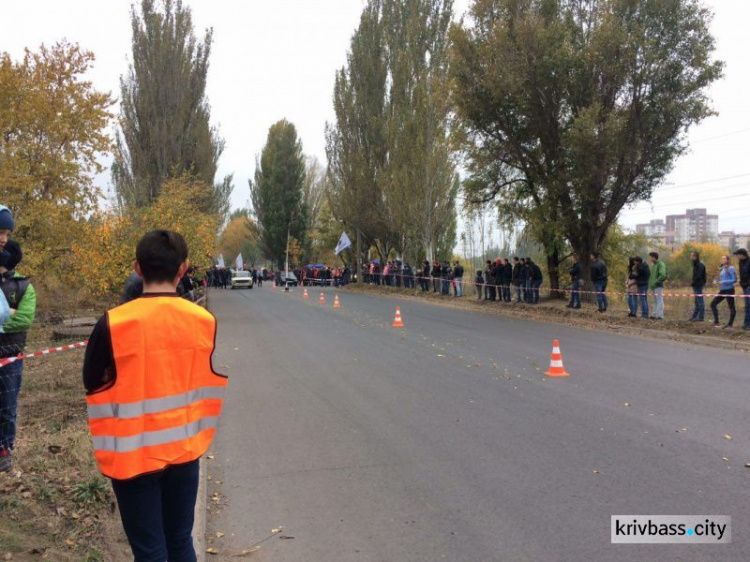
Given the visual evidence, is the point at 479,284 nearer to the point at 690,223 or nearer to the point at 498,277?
the point at 498,277

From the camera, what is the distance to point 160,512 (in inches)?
99.0

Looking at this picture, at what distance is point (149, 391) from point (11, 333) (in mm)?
3028

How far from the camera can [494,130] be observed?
22.4m

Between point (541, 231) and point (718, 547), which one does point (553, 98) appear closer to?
point (541, 231)

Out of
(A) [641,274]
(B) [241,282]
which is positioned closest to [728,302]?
(A) [641,274]

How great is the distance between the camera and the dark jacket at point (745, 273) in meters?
13.3

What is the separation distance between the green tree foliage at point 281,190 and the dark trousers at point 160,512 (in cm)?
6251

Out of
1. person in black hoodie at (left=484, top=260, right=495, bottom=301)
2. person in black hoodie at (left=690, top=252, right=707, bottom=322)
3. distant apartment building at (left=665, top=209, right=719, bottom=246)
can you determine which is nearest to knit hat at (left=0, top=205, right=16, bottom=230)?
person in black hoodie at (left=690, top=252, right=707, bottom=322)

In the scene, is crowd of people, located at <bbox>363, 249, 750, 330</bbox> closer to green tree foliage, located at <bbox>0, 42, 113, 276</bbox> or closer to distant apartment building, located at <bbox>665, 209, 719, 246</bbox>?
green tree foliage, located at <bbox>0, 42, 113, 276</bbox>

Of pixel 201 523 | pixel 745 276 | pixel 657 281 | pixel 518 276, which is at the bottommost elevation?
pixel 201 523

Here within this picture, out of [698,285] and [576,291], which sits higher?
[698,285]

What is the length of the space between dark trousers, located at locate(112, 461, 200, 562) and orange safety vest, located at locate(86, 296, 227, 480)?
75 mm

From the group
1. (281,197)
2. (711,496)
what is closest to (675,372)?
(711,496)

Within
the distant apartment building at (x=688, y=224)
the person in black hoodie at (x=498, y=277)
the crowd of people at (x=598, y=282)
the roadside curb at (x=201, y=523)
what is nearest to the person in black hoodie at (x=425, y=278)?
the crowd of people at (x=598, y=282)
